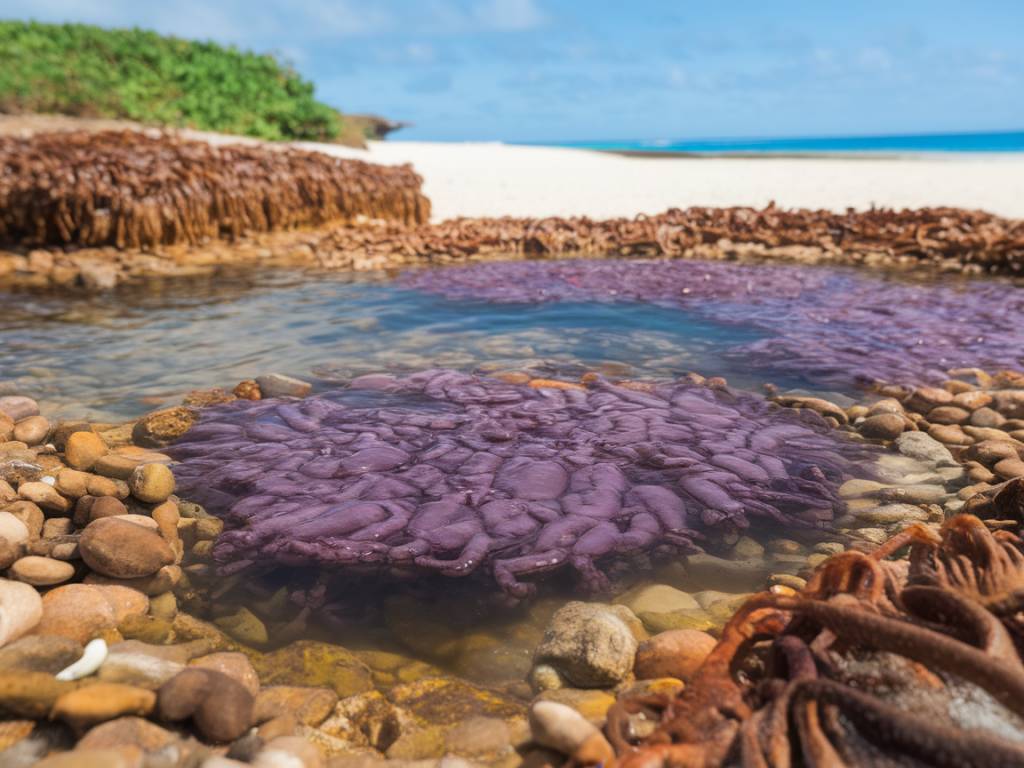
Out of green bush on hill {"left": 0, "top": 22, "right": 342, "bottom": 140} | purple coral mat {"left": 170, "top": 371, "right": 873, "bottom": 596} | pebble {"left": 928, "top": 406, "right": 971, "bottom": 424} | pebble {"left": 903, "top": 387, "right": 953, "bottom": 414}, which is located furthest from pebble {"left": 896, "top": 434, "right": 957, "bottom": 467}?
green bush on hill {"left": 0, "top": 22, "right": 342, "bottom": 140}

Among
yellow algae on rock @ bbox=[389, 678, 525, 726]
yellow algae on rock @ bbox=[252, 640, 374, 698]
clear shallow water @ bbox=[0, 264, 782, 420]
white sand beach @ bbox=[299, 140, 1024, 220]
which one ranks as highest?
white sand beach @ bbox=[299, 140, 1024, 220]

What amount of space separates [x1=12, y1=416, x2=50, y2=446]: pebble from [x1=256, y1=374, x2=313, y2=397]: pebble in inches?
39.2

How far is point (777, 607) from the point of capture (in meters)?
1.53

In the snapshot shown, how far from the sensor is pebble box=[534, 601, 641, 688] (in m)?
1.75

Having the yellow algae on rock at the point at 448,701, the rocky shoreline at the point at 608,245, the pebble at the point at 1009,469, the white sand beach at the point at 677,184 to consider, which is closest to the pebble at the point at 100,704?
the yellow algae on rock at the point at 448,701

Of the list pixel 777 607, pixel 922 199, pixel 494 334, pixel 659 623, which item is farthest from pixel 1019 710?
pixel 922 199

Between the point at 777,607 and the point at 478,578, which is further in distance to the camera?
the point at 478,578

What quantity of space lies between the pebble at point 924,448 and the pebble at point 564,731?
89.4 inches

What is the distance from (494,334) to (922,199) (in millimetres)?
10402

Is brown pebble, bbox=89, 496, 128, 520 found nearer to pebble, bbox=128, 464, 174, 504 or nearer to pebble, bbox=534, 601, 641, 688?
pebble, bbox=128, 464, 174, 504

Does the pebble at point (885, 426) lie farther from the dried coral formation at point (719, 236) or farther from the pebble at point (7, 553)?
the dried coral formation at point (719, 236)

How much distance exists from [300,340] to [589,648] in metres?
4.01

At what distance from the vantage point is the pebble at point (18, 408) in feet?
11.0

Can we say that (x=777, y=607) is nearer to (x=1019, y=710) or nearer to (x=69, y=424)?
(x=1019, y=710)
